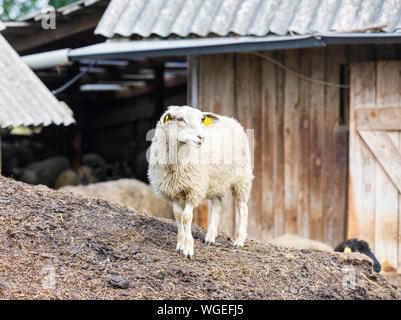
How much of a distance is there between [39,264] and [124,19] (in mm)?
5234

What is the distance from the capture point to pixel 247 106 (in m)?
9.05

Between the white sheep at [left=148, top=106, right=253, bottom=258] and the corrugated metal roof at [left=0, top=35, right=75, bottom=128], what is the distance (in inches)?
130

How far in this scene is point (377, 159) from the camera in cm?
830

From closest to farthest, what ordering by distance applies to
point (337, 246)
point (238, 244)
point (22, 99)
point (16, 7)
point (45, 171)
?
point (238, 244) → point (337, 246) → point (22, 99) → point (45, 171) → point (16, 7)

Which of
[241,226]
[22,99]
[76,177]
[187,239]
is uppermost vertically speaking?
[22,99]

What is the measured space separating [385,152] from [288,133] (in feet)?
4.55

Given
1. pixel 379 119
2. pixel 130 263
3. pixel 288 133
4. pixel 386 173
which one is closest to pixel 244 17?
pixel 288 133

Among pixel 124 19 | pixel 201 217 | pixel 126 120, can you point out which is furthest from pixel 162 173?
pixel 126 120

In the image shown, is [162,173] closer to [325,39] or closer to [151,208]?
[325,39]

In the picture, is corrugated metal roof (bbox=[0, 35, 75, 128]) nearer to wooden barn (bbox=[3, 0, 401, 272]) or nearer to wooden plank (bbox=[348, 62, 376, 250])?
wooden barn (bbox=[3, 0, 401, 272])

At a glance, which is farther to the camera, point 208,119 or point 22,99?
point 22,99

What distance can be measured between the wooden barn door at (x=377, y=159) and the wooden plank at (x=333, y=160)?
29 cm

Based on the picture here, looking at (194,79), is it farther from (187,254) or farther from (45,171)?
(45,171)

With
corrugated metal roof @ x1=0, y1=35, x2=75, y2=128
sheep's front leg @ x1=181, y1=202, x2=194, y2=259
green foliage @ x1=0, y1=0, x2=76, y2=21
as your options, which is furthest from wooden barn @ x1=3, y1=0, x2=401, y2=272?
green foliage @ x1=0, y1=0, x2=76, y2=21
